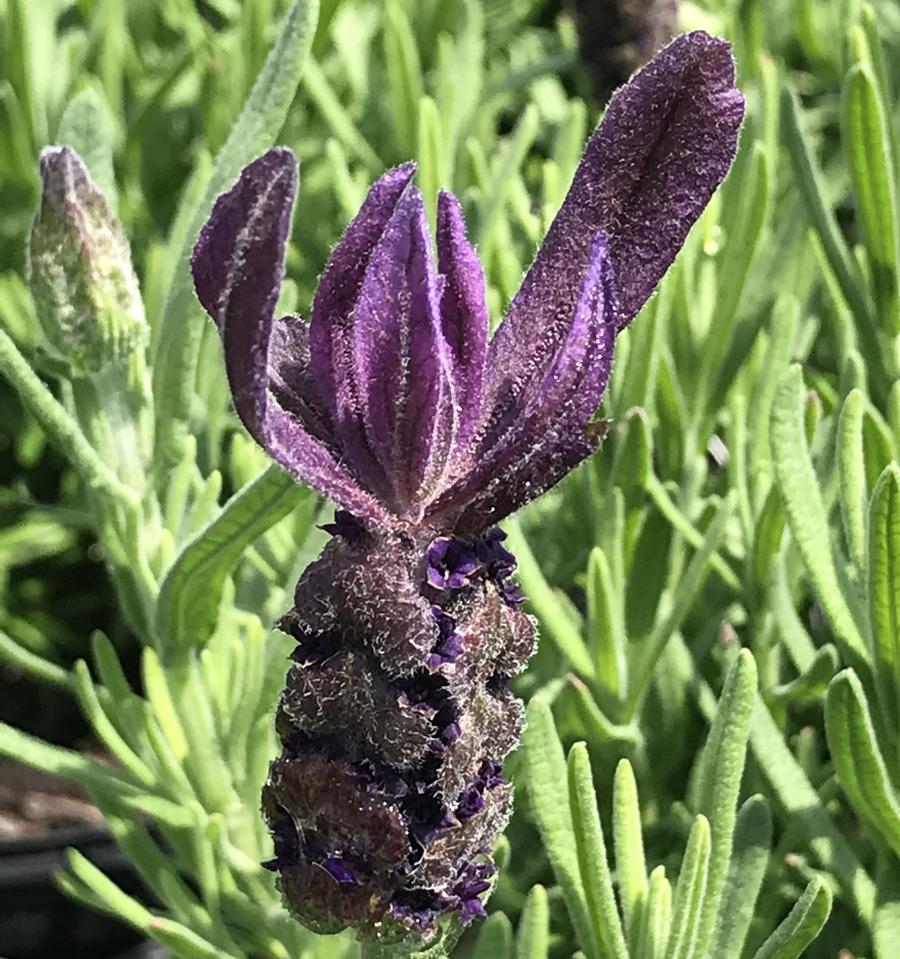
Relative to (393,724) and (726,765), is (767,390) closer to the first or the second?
(726,765)

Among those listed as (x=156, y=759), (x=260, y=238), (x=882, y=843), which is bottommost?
(x=882, y=843)

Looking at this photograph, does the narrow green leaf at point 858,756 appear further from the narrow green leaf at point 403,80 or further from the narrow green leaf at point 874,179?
the narrow green leaf at point 403,80

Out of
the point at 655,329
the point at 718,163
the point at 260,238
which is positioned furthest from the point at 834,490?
the point at 260,238

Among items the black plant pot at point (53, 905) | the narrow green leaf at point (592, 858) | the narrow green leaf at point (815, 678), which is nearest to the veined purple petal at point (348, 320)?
the narrow green leaf at point (592, 858)

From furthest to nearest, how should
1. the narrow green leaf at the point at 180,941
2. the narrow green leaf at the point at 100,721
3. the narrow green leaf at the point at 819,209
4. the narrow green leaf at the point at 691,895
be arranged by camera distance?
the narrow green leaf at the point at 819,209 → the narrow green leaf at the point at 100,721 → the narrow green leaf at the point at 180,941 → the narrow green leaf at the point at 691,895

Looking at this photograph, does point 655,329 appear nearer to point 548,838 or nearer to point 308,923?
point 548,838

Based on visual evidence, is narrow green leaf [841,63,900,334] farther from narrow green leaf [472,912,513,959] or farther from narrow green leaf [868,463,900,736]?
narrow green leaf [472,912,513,959]
